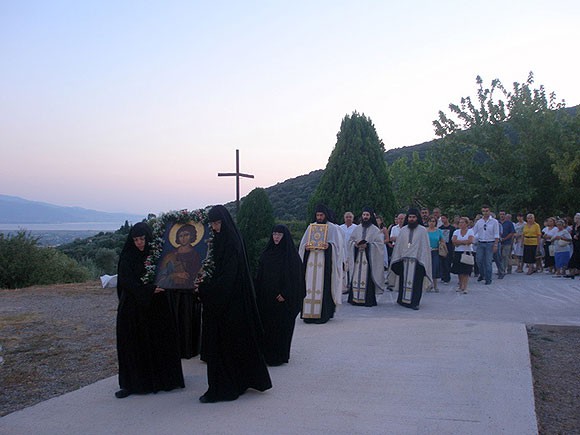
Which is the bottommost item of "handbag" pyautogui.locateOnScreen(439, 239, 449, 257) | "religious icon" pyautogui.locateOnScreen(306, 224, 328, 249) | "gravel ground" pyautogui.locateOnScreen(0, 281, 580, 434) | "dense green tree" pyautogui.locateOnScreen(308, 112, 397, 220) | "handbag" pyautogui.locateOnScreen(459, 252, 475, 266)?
"gravel ground" pyautogui.locateOnScreen(0, 281, 580, 434)

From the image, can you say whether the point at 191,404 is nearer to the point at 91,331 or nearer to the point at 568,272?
the point at 91,331

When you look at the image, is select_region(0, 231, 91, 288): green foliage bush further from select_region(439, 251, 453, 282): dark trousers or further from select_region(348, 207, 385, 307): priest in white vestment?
select_region(439, 251, 453, 282): dark trousers

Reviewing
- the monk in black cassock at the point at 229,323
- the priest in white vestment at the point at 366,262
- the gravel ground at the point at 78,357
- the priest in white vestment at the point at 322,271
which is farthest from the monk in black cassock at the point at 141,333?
the priest in white vestment at the point at 366,262

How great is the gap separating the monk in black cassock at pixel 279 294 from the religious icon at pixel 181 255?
1030mm

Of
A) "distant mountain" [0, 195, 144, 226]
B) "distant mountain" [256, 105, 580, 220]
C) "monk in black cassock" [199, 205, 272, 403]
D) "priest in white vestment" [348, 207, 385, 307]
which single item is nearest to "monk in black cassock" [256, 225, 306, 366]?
"monk in black cassock" [199, 205, 272, 403]

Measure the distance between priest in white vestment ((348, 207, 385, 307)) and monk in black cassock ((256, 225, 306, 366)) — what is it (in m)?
4.69

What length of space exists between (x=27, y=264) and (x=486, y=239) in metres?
14.3

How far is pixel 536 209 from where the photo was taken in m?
23.7

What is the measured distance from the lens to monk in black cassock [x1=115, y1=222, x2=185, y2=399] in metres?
6.50

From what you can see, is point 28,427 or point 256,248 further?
point 256,248

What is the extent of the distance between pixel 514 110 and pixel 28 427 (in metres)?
22.0

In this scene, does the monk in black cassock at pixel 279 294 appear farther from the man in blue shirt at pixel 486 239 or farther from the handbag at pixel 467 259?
the man in blue shirt at pixel 486 239

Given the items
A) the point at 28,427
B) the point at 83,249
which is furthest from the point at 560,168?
the point at 83,249

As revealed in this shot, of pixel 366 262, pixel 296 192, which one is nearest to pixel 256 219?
pixel 366 262
